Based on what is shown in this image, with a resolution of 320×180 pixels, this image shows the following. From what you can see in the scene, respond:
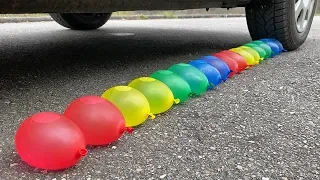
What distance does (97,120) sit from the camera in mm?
1231

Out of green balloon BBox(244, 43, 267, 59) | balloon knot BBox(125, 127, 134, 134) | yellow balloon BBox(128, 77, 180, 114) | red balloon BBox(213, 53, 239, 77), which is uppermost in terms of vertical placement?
yellow balloon BBox(128, 77, 180, 114)

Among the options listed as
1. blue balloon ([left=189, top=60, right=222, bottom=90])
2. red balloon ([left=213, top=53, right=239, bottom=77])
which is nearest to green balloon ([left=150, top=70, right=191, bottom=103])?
blue balloon ([left=189, top=60, right=222, bottom=90])

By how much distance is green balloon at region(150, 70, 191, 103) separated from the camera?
171 centimetres

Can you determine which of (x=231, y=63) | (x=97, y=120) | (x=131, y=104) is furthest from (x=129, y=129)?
(x=231, y=63)

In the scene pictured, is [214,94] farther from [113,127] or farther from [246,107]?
[113,127]

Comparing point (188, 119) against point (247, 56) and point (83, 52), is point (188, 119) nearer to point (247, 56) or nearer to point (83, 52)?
point (247, 56)

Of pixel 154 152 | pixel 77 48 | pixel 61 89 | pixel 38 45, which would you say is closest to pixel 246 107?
pixel 154 152

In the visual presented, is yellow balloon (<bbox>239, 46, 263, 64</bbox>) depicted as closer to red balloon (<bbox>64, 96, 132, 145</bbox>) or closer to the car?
the car

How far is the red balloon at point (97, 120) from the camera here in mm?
1229

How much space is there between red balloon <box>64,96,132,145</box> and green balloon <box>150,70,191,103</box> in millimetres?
471

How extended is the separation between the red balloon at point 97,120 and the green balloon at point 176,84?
0.47 metres

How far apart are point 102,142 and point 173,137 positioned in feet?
0.88

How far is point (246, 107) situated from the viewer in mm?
1737

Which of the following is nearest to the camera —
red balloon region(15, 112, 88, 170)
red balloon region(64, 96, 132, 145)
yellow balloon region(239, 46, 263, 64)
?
red balloon region(15, 112, 88, 170)
